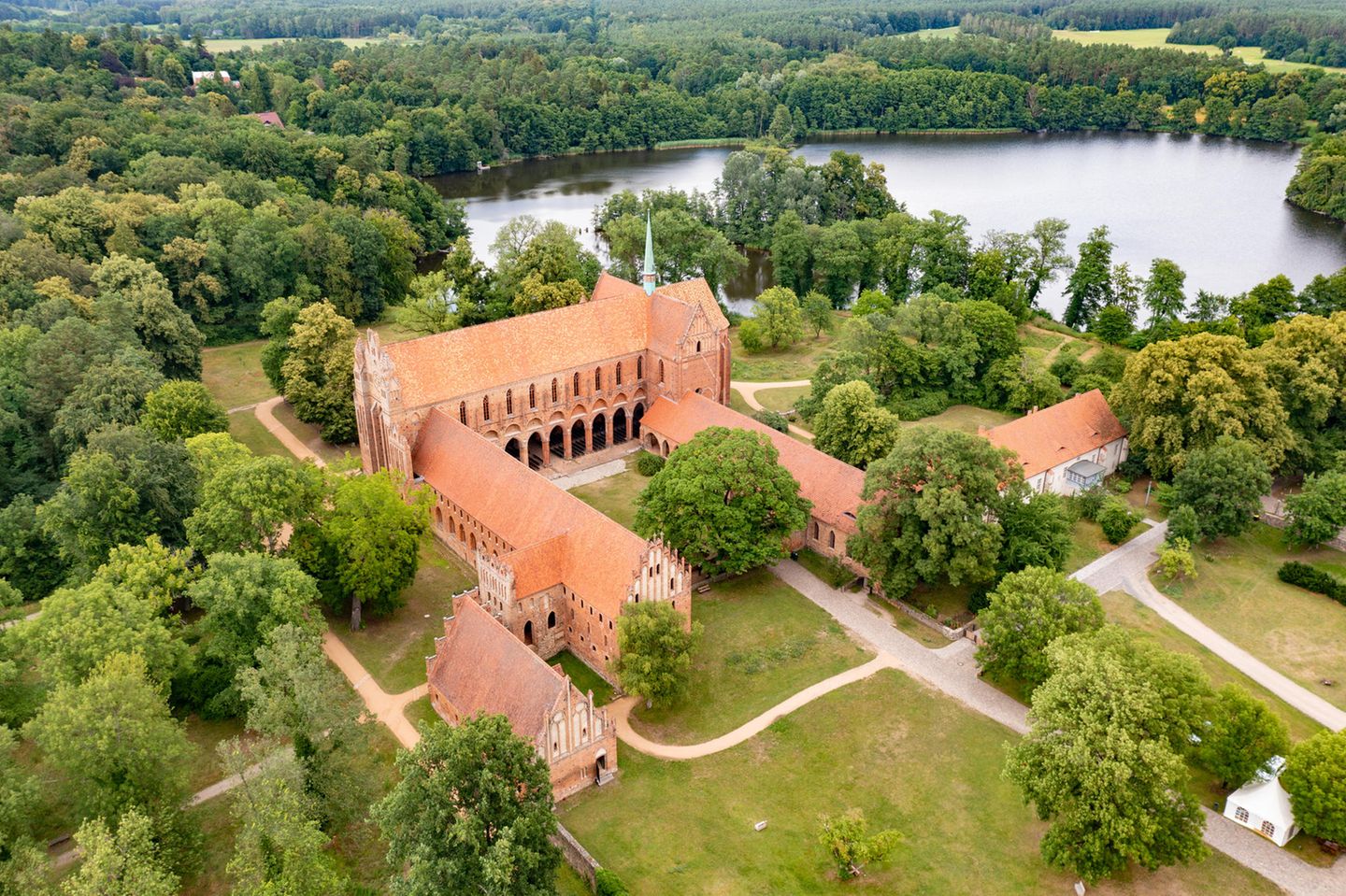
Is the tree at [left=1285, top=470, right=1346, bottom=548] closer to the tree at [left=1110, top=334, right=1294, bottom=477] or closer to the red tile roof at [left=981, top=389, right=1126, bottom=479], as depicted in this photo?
the tree at [left=1110, top=334, right=1294, bottom=477]

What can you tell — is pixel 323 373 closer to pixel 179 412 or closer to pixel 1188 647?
pixel 179 412

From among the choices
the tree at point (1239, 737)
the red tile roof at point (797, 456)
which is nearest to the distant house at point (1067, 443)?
the red tile roof at point (797, 456)

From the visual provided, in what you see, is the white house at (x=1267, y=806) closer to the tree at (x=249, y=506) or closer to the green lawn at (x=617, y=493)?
the green lawn at (x=617, y=493)

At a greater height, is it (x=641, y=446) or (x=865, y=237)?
(x=865, y=237)

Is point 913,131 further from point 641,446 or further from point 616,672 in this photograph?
point 616,672

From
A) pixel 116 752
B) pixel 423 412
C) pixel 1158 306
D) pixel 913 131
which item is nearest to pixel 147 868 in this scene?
pixel 116 752

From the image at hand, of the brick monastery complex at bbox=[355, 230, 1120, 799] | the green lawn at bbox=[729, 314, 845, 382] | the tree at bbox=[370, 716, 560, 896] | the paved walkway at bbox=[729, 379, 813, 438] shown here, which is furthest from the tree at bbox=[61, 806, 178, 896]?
the green lawn at bbox=[729, 314, 845, 382]
